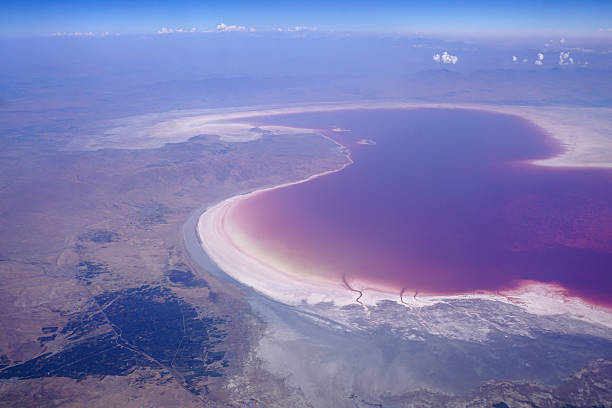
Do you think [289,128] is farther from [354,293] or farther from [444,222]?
[354,293]

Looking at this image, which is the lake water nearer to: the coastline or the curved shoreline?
the curved shoreline

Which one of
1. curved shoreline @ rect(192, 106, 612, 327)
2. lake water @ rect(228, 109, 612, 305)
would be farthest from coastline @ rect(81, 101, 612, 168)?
curved shoreline @ rect(192, 106, 612, 327)

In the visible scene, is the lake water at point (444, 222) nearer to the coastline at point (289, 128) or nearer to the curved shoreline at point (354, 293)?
the curved shoreline at point (354, 293)

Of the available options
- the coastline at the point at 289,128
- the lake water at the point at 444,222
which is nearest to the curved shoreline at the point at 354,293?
the lake water at the point at 444,222

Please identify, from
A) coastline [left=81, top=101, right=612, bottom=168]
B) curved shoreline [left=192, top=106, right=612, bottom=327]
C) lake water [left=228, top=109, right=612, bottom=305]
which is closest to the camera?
curved shoreline [left=192, top=106, right=612, bottom=327]

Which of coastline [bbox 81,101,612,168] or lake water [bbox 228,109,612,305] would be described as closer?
lake water [bbox 228,109,612,305]
